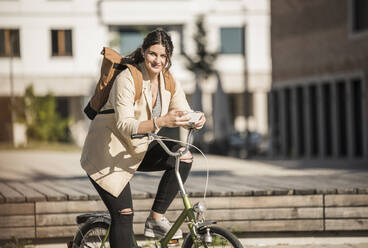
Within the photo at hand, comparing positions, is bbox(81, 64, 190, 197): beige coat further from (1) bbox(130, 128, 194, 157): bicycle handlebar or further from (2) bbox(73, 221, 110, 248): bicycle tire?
(2) bbox(73, 221, 110, 248): bicycle tire

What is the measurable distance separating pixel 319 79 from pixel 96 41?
21.6 meters

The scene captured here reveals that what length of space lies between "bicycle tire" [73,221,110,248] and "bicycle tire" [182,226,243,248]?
0.88m

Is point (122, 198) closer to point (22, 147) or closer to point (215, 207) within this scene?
point (215, 207)

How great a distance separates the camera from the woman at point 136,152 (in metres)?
5.21

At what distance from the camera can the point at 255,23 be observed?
49.4 metres

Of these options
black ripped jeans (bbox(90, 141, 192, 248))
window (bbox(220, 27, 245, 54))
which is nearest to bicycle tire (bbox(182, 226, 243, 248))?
black ripped jeans (bbox(90, 141, 192, 248))

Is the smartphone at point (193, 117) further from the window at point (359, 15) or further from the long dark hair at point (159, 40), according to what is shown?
the window at point (359, 15)

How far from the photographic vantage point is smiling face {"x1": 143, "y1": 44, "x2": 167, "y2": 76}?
16.9 feet

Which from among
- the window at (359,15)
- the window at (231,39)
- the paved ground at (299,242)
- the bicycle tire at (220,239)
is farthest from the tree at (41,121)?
the bicycle tire at (220,239)

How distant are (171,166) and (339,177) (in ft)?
15.4

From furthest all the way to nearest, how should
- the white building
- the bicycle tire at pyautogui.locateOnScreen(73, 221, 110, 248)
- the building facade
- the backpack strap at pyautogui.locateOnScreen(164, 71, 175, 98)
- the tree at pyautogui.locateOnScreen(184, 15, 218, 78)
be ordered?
the white building < the tree at pyautogui.locateOnScreen(184, 15, 218, 78) < the building facade < the bicycle tire at pyautogui.locateOnScreen(73, 221, 110, 248) < the backpack strap at pyautogui.locateOnScreen(164, 71, 175, 98)

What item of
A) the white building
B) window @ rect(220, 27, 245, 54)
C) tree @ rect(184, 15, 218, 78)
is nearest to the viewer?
tree @ rect(184, 15, 218, 78)

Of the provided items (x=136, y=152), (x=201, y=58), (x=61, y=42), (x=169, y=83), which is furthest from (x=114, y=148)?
(x=61, y=42)

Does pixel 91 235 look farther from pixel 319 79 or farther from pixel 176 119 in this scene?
pixel 319 79
